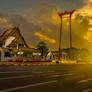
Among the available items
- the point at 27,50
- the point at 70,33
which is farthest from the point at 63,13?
the point at 27,50

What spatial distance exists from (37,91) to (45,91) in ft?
1.13

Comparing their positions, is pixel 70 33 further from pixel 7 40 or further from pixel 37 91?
pixel 37 91

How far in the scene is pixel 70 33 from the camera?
6100 centimetres

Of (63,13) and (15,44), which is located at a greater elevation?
(63,13)

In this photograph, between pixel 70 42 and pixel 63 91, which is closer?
pixel 63 91

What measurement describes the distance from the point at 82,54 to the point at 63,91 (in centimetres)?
8834

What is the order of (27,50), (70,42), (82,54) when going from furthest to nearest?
(82,54), (70,42), (27,50)

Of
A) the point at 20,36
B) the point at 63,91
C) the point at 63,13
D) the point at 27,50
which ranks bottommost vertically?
the point at 63,91

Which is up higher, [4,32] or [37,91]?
[4,32]

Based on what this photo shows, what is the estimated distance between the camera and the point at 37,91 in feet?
22.7

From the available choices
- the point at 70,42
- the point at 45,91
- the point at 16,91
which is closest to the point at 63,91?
the point at 45,91

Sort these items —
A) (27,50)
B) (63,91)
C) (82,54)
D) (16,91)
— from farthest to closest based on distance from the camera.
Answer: (82,54)
(27,50)
(63,91)
(16,91)

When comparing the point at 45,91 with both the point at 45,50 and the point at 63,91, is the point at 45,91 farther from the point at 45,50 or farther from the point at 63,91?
the point at 45,50

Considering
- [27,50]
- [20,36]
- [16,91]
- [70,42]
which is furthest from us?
[70,42]
